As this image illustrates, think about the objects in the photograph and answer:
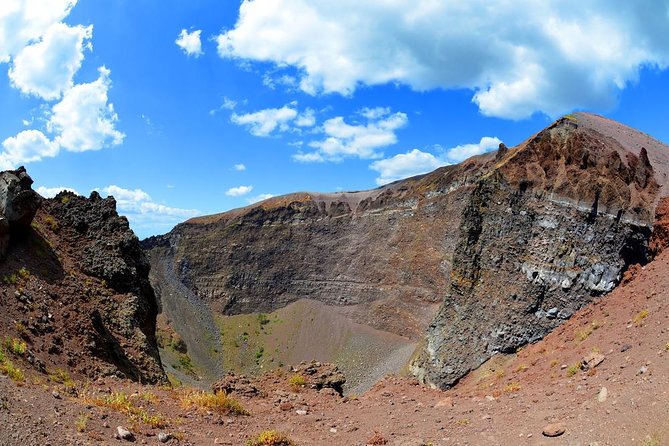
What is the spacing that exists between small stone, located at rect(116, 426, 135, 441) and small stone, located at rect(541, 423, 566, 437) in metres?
7.60

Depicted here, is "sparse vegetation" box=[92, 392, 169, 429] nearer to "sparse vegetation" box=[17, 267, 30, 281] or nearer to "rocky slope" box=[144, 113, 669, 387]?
"sparse vegetation" box=[17, 267, 30, 281]

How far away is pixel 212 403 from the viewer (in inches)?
483

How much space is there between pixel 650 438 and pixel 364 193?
3595 inches

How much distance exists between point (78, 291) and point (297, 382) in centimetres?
777

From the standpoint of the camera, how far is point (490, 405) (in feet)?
40.5

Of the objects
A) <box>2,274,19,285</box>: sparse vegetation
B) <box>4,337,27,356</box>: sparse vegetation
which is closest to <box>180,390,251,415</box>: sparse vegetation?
<box>4,337,27,356</box>: sparse vegetation

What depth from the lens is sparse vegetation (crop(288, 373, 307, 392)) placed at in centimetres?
1724

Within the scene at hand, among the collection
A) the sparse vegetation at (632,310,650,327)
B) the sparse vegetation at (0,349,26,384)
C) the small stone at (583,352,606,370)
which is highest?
the sparse vegetation at (0,349,26,384)

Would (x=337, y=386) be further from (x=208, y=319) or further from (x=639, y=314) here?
(x=208, y=319)

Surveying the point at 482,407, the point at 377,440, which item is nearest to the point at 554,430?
the point at 482,407

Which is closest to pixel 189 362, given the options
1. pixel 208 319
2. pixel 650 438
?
pixel 208 319

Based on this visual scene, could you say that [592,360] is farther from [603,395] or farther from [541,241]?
[541,241]

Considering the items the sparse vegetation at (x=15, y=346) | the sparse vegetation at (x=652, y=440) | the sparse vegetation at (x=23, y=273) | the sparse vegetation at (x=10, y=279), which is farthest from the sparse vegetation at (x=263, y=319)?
the sparse vegetation at (x=652, y=440)

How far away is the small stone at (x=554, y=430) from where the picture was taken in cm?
944
